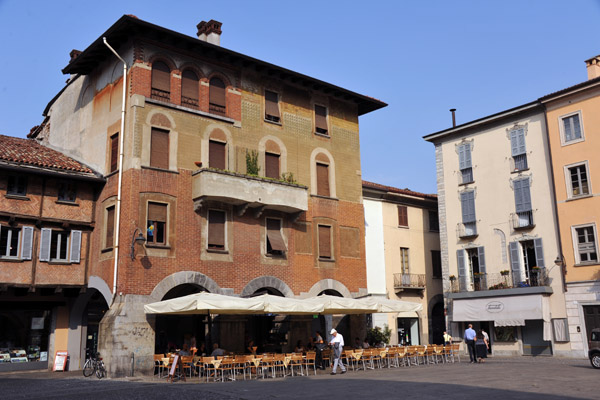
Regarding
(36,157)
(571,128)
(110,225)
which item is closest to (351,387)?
(110,225)

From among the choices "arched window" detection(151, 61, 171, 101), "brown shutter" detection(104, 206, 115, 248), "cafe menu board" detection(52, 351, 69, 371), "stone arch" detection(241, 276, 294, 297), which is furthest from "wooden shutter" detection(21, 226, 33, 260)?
"stone arch" detection(241, 276, 294, 297)

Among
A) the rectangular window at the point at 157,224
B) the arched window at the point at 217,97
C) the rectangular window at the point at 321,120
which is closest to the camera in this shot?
the rectangular window at the point at 157,224

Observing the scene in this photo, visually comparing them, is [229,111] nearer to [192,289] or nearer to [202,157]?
[202,157]

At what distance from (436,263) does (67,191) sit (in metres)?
23.0

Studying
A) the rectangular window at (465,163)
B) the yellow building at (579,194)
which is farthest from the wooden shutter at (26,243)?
the yellow building at (579,194)

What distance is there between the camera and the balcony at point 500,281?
28.8m

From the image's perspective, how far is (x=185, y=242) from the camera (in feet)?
70.7

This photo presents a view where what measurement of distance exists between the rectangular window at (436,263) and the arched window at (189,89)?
64.3 ft

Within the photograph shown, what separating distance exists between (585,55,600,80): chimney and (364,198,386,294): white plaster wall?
13337 millimetres

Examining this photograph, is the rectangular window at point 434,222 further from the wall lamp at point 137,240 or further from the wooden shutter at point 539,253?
the wall lamp at point 137,240

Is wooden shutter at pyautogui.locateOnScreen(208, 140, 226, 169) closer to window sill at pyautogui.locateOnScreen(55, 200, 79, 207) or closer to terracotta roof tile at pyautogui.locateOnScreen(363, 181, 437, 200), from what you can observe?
window sill at pyautogui.locateOnScreen(55, 200, 79, 207)

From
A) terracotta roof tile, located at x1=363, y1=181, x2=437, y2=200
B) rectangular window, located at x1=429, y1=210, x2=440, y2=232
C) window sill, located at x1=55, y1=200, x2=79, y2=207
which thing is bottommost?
window sill, located at x1=55, y1=200, x2=79, y2=207

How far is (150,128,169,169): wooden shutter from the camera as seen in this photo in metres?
21.6

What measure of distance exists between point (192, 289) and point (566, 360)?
1730 centimetres
